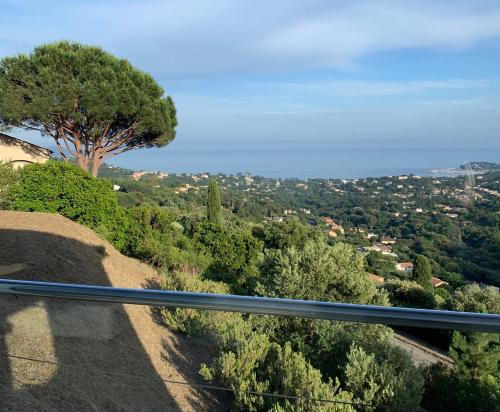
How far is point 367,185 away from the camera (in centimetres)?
4622

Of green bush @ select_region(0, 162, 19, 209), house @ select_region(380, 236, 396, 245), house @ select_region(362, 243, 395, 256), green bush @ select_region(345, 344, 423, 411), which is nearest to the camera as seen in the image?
Answer: green bush @ select_region(345, 344, 423, 411)

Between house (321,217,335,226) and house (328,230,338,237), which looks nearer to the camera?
house (328,230,338,237)

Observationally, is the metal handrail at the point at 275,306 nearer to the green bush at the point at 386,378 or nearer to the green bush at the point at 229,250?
the green bush at the point at 386,378

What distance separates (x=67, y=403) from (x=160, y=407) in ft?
1.61

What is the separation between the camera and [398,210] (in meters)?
33.1

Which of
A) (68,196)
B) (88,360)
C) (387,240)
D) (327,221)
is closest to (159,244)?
(68,196)

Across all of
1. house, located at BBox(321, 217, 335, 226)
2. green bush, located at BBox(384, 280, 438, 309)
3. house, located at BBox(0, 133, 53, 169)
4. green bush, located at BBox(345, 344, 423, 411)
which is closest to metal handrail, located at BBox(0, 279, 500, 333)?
green bush, located at BBox(345, 344, 423, 411)

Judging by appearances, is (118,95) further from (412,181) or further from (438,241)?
(412,181)

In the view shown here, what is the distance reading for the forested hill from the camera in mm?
19531

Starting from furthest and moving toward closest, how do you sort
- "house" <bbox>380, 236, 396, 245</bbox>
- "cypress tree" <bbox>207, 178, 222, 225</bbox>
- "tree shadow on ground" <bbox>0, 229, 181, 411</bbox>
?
"house" <bbox>380, 236, 396, 245</bbox> < "cypress tree" <bbox>207, 178, 222, 225</bbox> < "tree shadow on ground" <bbox>0, 229, 181, 411</bbox>

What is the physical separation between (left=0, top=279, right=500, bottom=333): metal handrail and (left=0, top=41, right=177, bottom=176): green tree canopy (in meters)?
13.9

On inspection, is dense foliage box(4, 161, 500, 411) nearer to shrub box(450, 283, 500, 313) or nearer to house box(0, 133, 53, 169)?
shrub box(450, 283, 500, 313)

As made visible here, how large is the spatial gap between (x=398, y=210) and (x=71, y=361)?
33.0 metres

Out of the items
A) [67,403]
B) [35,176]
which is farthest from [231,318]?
[35,176]
